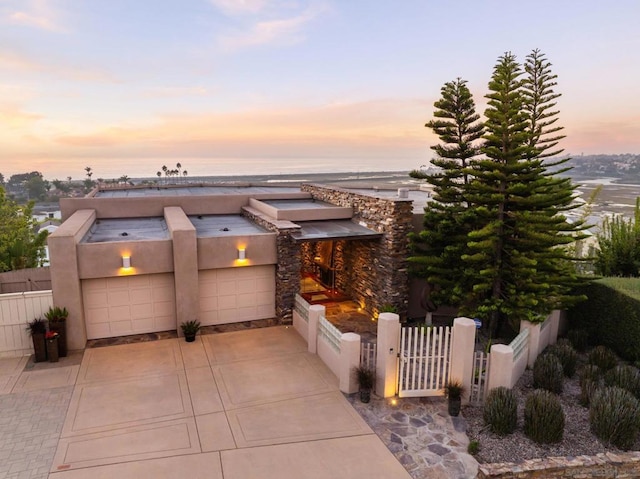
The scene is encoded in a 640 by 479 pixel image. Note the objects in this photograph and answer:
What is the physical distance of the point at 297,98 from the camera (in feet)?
99.7

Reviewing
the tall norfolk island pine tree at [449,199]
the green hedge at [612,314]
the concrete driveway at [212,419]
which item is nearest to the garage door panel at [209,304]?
the concrete driveway at [212,419]

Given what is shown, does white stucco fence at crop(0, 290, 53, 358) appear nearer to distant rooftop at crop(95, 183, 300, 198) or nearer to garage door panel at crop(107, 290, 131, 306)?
garage door panel at crop(107, 290, 131, 306)

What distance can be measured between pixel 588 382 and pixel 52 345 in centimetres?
1225

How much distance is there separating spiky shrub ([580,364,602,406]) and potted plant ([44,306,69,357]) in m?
12.0

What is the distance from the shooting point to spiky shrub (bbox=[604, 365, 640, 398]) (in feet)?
28.5

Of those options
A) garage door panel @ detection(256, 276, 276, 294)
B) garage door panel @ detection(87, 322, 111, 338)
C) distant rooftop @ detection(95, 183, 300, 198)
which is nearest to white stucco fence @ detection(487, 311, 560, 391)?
garage door panel @ detection(256, 276, 276, 294)

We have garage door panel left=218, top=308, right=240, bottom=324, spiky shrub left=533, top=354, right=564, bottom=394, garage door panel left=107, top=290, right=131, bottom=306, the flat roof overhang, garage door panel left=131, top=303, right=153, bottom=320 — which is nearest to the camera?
spiky shrub left=533, top=354, right=564, bottom=394

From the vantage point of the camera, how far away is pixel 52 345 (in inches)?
395

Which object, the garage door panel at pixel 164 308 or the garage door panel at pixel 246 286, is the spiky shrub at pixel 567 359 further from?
the garage door panel at pixel 164 308

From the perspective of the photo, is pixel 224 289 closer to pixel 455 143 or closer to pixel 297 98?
pixel 455 143

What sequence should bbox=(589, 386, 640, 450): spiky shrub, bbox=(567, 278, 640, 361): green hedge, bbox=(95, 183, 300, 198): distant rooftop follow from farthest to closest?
bbox=(95, 183, 300, 198): distant rooftop
bbox=(567, 278, 640, 361): green hedge
bbox=(589, 386, 640, 450): spiky shrub

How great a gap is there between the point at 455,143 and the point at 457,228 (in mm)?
2741

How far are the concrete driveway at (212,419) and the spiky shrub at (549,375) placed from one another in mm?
4341

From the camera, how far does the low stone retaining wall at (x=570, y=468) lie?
5910mm
